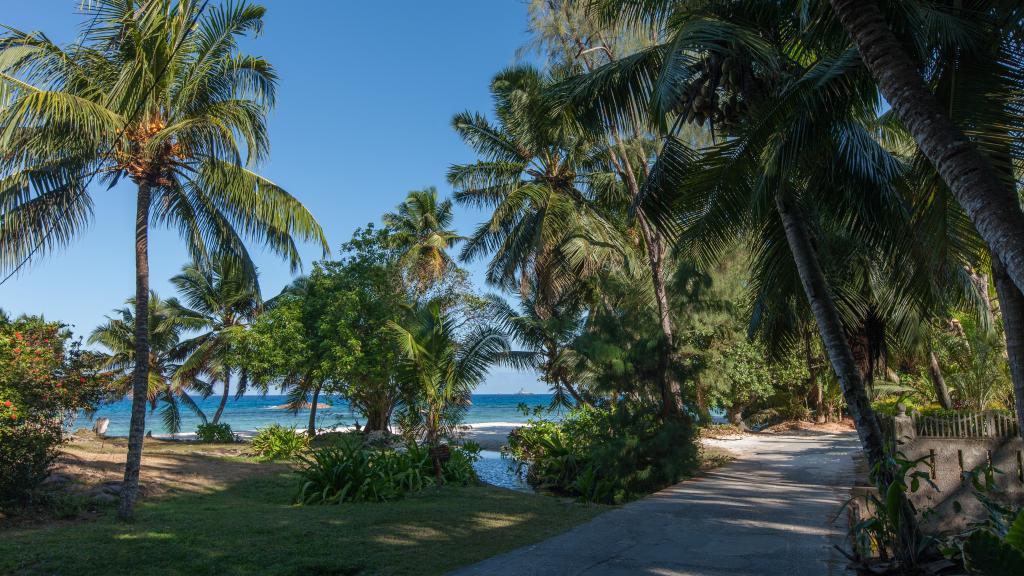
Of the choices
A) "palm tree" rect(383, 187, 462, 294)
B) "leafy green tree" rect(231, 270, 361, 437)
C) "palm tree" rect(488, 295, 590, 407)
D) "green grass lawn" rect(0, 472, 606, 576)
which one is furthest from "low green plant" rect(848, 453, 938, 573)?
"palm tree" rect(383, 187, 462, 294)

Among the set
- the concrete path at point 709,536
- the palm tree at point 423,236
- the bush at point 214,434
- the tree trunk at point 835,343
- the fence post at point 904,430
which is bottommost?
the bush at point 214,434

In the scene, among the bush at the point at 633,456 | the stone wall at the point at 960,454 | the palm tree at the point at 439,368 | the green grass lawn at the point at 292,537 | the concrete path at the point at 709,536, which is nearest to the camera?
the concrete path at the point at 709,536

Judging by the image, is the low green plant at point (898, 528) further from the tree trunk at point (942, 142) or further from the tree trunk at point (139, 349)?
the tree trunk at point (139, 349)

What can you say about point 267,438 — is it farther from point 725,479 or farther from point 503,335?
point 725,479

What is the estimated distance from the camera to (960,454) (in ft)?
29.0

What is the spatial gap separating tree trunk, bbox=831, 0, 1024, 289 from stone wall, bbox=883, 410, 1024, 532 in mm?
5549

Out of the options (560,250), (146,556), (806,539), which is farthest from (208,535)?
(560,250)

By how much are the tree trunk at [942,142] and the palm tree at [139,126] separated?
8536mm

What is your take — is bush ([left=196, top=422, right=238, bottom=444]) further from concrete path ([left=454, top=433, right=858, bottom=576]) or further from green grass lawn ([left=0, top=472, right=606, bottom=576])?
concrete path ([left=454, top=433, right=858, bottom=576])

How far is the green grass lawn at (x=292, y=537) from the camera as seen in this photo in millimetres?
6004

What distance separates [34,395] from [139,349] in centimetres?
150

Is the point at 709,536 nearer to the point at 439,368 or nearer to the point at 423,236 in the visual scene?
the point at 439,368

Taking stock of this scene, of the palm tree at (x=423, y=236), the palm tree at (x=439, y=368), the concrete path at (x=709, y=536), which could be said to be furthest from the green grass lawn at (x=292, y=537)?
the palm tree at (x=423, y=236)

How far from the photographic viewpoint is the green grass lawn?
6004 mm
